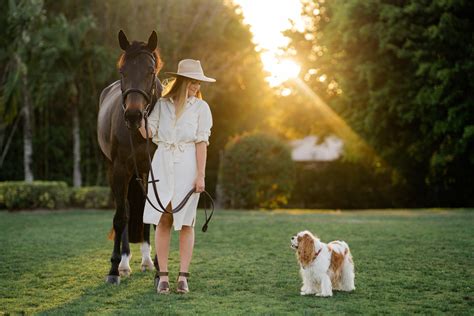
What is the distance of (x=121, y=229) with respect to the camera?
7727mm

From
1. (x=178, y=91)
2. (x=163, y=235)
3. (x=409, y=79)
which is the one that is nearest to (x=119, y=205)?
(x=163, y=235)

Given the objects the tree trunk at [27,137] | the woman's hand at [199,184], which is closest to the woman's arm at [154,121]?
the woman's hand at [199,184]

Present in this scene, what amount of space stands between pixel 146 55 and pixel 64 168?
69.8 feet

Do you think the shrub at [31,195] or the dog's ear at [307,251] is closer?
the dog's ear at [307,251]

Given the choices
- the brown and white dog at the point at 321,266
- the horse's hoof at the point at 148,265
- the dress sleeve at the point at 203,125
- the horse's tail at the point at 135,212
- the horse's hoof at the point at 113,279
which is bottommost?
the horse's hoof at the point at 113,279

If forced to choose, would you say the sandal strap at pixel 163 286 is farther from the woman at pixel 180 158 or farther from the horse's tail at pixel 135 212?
the horse's tail at pixel 135 212

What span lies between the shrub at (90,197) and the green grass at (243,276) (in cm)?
919

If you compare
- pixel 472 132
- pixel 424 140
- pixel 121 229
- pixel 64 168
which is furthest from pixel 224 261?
pixel 64 168

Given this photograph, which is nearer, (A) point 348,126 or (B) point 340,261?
(B) point 340,261

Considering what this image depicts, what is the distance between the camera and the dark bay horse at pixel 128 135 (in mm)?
6410

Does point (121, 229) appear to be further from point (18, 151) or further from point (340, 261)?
point (18, 151)

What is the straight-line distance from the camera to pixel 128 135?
7.41 metres

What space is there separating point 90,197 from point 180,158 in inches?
664

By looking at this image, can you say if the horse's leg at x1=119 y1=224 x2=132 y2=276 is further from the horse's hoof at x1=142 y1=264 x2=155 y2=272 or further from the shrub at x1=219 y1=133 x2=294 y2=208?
the shrub at x1=219 y1=133 x2=294 y2=208
